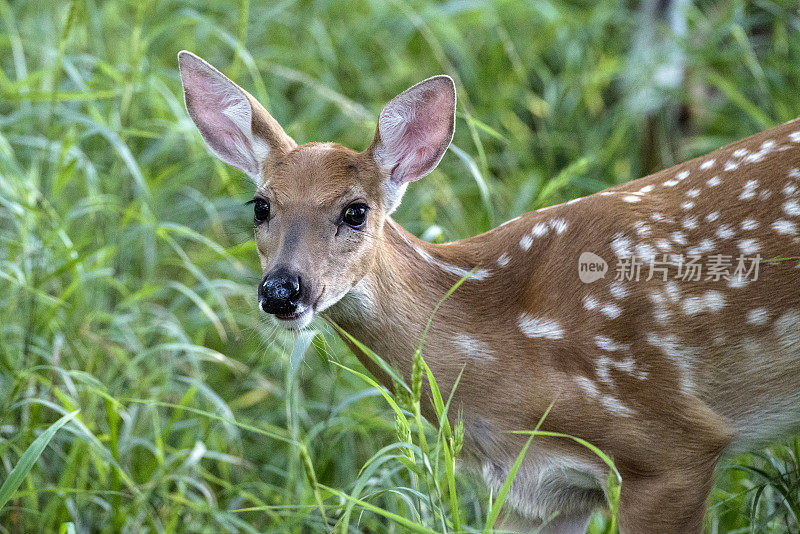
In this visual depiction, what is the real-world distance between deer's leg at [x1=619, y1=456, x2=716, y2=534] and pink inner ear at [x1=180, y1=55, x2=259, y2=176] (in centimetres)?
158

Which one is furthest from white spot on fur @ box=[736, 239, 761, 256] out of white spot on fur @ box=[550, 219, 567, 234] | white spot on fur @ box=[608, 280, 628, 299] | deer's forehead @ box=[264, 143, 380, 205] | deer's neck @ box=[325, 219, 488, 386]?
deer's forehead @ box=[264, 143, 380, 205]

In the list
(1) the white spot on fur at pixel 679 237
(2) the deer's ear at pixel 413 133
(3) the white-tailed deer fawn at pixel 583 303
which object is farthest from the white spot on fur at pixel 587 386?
(2) the deer's ear at pixel 413 133

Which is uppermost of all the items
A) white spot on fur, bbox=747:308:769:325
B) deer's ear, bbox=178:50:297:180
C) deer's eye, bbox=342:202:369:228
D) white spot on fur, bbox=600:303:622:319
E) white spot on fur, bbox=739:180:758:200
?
deer's ear, bbox=178:50:297:180

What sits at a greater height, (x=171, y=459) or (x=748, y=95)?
(x=748, y=95)

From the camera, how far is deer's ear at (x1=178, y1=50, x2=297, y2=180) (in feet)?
10.6

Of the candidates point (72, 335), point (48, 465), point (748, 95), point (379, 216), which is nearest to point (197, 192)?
point (72, 335)

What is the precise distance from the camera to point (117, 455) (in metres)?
3.28

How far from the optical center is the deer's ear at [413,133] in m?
3.12

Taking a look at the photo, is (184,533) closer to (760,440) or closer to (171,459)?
(171,459)

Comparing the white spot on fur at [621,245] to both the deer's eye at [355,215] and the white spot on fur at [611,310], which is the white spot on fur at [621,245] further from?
the deer's eye at [355,215]

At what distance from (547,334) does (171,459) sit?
1.39 m

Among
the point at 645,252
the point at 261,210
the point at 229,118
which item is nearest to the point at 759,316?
the point at 645,252

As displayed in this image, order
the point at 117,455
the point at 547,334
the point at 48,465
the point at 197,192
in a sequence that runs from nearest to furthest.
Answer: the point at 547,334, the point at 117,455, the point at 48,465, the point at 197,192

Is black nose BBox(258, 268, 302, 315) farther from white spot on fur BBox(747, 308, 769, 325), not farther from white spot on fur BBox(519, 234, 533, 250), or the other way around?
white spot on fur BBox(747, 308, 769, 325)
